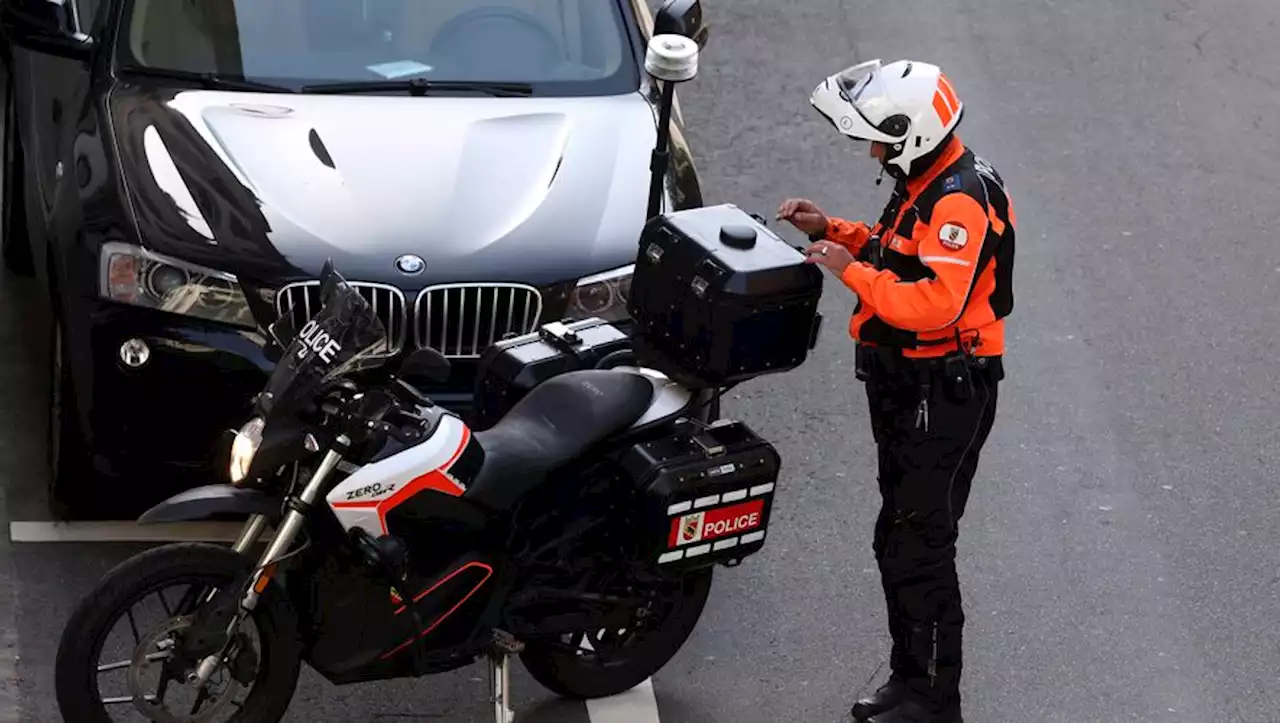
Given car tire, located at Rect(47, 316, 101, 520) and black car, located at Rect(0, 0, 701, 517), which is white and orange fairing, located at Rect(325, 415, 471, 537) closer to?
black car, located at Rect(0, 0, 701, 517)

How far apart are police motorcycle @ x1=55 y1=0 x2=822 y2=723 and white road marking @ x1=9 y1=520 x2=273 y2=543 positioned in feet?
3.93

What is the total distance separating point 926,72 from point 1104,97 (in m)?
5.99

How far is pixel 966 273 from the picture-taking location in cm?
565

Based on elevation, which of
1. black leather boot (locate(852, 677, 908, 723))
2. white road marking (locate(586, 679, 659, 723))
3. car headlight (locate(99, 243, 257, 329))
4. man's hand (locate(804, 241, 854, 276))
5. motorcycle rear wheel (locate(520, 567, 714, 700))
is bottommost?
black leather boot (locate(852, 677, 908, 723))

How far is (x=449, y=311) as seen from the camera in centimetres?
662

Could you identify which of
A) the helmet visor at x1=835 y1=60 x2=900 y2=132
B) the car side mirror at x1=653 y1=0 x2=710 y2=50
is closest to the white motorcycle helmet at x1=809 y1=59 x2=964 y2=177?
the helmet visor at x1=835 y1=60 x2=900 y2=132

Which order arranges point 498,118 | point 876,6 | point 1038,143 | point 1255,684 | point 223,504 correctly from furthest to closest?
point 876,6 < point 1038,143 < point 498,118 < point 1255,684 < point 223,504

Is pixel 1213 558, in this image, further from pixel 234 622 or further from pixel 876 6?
pixel 876 6

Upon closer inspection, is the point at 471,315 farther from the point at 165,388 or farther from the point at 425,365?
the point at 425,365

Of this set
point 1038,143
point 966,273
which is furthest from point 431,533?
point 1038,143

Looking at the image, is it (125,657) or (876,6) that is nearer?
(125,657)

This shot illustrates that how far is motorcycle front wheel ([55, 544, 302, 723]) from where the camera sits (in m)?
5.39

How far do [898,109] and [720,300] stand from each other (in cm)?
66

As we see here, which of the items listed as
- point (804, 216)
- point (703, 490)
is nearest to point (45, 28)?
point (804, 216)
